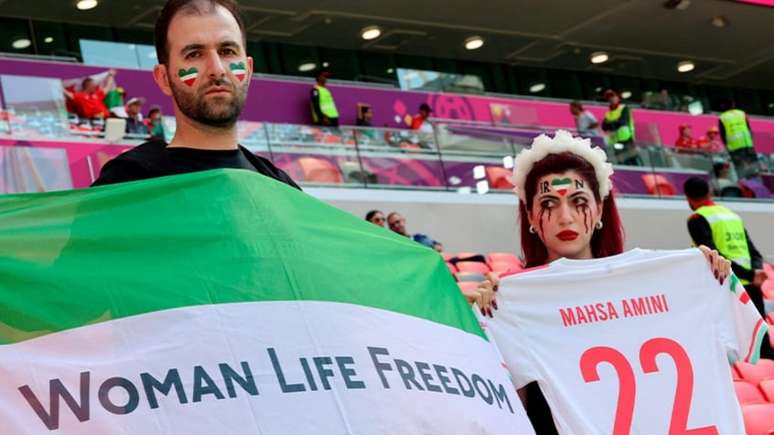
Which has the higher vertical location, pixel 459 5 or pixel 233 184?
pixel 459 5

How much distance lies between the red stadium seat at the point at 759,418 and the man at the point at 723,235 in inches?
41.0

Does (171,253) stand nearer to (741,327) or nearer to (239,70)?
(239,70)

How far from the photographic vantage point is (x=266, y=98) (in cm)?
1508

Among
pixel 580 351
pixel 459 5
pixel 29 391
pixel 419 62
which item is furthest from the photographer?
pixel 419 62

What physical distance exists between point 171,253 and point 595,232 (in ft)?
4.64

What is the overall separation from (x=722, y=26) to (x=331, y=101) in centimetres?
773

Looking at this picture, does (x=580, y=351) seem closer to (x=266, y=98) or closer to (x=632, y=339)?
(x=632, y=339)

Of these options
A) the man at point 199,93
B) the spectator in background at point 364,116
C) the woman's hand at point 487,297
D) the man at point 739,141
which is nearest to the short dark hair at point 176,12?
the man at point 199,93

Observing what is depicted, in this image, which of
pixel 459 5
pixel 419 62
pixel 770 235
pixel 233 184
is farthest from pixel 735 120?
pixel 233 184

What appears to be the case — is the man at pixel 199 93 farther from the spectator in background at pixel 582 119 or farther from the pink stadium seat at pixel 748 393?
the spectator in background at pixel 582 119

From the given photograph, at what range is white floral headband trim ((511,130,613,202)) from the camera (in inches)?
149

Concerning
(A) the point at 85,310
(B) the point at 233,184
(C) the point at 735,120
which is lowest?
(A) the point at 85,310

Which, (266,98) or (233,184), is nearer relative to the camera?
(233,184)

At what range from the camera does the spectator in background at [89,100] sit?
1141cm
